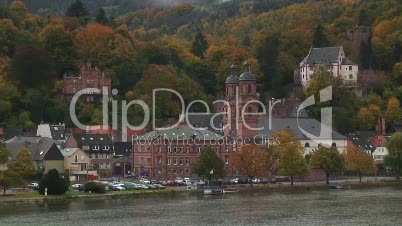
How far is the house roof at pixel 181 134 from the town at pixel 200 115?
0.21 m

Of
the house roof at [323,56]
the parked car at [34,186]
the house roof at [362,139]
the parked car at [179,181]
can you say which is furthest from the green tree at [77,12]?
the parked car at [34,186]

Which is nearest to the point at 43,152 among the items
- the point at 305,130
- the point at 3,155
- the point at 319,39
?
the point at 3,155

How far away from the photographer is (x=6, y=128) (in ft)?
425

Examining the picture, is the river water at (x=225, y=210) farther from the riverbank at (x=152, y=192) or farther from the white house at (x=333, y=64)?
the white house at (x=333, y=64)

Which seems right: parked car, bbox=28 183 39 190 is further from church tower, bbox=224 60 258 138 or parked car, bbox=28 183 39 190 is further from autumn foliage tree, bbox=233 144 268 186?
church tower, bbox=224 60 258 138

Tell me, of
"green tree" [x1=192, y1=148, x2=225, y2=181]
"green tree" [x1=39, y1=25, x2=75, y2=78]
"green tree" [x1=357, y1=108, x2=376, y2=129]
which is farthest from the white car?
"green tree" [x1=357, y1=108, x2=376, y2=129]

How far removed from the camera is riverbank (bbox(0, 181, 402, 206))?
287ft

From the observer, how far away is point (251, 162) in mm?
109688

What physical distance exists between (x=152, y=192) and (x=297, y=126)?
37358 mm

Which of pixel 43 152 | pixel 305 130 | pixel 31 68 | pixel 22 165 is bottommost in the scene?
pixel 22 165

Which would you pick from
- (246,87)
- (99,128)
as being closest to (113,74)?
(99,128)

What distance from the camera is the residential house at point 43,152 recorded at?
11012 centimetres

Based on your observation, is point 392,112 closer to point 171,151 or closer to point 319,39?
point 319,39

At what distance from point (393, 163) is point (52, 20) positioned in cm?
6517
